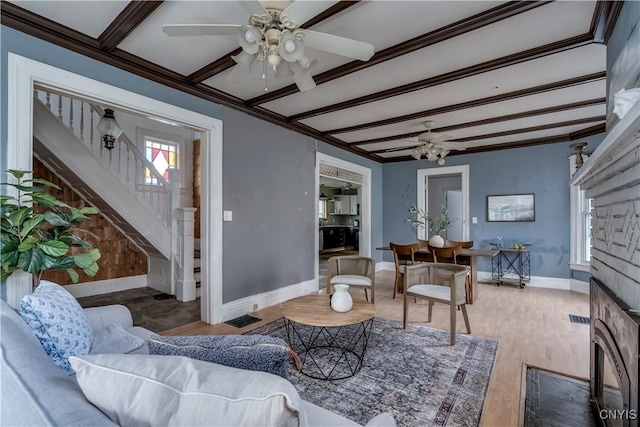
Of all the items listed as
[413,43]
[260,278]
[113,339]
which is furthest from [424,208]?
[113,339]

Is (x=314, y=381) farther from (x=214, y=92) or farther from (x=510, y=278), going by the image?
(x=510, y=278)

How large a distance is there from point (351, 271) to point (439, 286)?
1.02 m

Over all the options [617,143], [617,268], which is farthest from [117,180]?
[617,268]

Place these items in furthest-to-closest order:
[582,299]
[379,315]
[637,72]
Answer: [582,299], [379,315], [637,72]

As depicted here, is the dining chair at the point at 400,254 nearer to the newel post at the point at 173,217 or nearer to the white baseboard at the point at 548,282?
the white baseboard at the point at 548,282

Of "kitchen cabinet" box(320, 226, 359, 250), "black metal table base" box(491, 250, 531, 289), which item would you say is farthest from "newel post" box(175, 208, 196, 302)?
"kitchen cabinet" box(320, 226, 359, 250)

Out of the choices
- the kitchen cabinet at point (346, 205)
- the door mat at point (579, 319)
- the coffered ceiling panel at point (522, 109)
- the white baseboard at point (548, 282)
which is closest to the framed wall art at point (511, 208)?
the white baseboard at point (548, 282)

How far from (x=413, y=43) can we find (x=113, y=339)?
281cm

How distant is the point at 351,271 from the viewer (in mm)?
3676

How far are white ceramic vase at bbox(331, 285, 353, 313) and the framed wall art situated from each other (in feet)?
14.7

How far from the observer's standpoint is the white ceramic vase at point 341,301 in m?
2.24

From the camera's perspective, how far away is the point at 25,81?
2018 mm

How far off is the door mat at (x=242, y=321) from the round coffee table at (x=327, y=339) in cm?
63

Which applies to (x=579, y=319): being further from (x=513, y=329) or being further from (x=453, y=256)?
(x=453, y=256)
